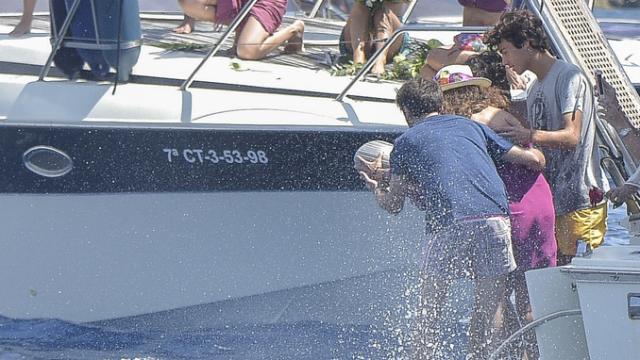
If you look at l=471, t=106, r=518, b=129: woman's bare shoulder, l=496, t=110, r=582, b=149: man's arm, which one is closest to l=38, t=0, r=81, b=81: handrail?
l=471, t=106, r=518, b=129: woman's bare shoulder

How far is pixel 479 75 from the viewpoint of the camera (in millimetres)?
4844

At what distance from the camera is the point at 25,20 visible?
19.7 feet

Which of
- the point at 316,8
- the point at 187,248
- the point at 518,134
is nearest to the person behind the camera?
the point at 518,134

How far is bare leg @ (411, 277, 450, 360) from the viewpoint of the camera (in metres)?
4.39

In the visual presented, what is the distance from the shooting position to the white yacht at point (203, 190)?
17.0 feet

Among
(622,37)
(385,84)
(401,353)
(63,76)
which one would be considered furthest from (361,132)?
(622,37)

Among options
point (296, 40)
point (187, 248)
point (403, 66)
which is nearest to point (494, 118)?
point (403, 66)

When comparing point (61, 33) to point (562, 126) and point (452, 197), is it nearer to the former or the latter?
point (452, 197)

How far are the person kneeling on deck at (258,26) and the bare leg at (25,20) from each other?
0.85 meters

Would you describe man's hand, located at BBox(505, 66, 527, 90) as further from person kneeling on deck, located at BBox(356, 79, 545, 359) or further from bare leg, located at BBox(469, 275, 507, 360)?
bare leg, located at BBox(469, 275, 507, 360)

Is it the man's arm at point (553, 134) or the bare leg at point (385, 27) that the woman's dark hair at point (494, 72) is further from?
the bare leg at point (385, 27)

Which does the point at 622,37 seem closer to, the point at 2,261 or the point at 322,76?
the point at 322,76

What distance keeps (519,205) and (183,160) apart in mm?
1563

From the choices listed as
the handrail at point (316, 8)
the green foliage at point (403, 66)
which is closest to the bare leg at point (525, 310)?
the green foliage at point (403, 66)
